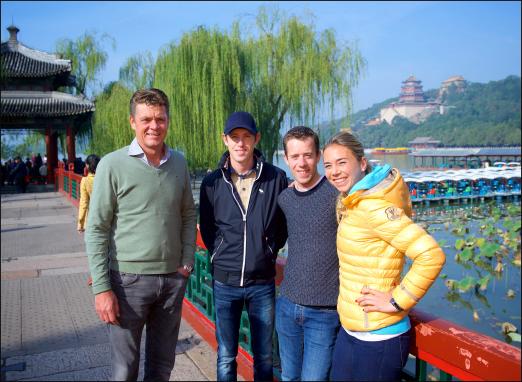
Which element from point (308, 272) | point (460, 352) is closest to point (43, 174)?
point (308, 272)

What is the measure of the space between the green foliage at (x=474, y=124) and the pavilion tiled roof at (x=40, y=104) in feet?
195

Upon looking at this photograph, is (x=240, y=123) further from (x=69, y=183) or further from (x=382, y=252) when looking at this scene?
(x=69, y=183)

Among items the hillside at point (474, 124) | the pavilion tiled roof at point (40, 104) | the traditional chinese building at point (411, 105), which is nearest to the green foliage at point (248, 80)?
the pavilion tiled roof at point (40, 104)

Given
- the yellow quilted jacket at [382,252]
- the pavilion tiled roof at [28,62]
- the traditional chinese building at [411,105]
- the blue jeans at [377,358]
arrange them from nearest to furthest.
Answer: the yellow quilted jacket at [382,252]
the blue jeans at [377,358]
the pavilion tiled roof at [28,62]
the traditional chinese building at [411,105]

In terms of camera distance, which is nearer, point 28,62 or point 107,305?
point 107,305

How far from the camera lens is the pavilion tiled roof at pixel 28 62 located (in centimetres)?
1844

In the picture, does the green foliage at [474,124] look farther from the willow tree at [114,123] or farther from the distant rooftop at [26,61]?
the willow tree at [114,123]

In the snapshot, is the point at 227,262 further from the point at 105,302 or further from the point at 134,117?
the point at 134,117

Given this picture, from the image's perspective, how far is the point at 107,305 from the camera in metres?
1.95

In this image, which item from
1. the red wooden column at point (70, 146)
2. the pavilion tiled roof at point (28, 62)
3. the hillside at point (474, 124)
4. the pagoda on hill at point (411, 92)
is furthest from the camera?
the pagoda on hill at point (411, 92)

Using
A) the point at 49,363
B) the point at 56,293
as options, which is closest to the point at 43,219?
the point at 56,293

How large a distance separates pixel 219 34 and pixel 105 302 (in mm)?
12637

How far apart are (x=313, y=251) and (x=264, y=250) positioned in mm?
323

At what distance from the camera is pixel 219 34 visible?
1359 cm
